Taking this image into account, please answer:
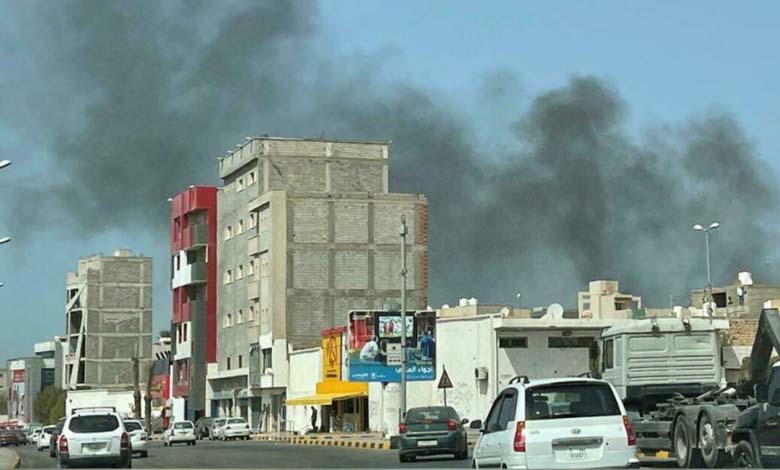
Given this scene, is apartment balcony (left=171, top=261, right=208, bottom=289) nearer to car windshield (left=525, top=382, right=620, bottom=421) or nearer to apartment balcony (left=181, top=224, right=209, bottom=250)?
apartment balcony (left=181, top=224, right=209, bottom=250)

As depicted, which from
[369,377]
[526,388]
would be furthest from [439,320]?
[526,388]

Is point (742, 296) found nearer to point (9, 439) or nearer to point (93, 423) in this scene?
point (9, 439)

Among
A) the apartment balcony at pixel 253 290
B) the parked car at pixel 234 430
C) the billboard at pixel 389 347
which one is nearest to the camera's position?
the billboard at pixel 389 347

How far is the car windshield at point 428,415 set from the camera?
3897cm

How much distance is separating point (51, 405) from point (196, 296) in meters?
60.7

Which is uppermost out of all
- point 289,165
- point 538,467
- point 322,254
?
point 289,165

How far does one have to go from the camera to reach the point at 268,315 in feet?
300

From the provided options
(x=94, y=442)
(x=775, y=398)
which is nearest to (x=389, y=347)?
(x=94, y=442)

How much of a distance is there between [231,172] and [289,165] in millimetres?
8230

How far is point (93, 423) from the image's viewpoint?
33719mm

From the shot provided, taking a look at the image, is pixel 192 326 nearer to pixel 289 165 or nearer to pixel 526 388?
pixel 289 165

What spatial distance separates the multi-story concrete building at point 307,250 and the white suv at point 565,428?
70960 millimetres

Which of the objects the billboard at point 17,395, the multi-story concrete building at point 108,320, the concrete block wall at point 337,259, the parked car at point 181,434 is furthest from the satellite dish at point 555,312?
the billboard at point 17,395

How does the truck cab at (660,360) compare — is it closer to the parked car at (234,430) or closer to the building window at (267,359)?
the parked car at (234,430)
